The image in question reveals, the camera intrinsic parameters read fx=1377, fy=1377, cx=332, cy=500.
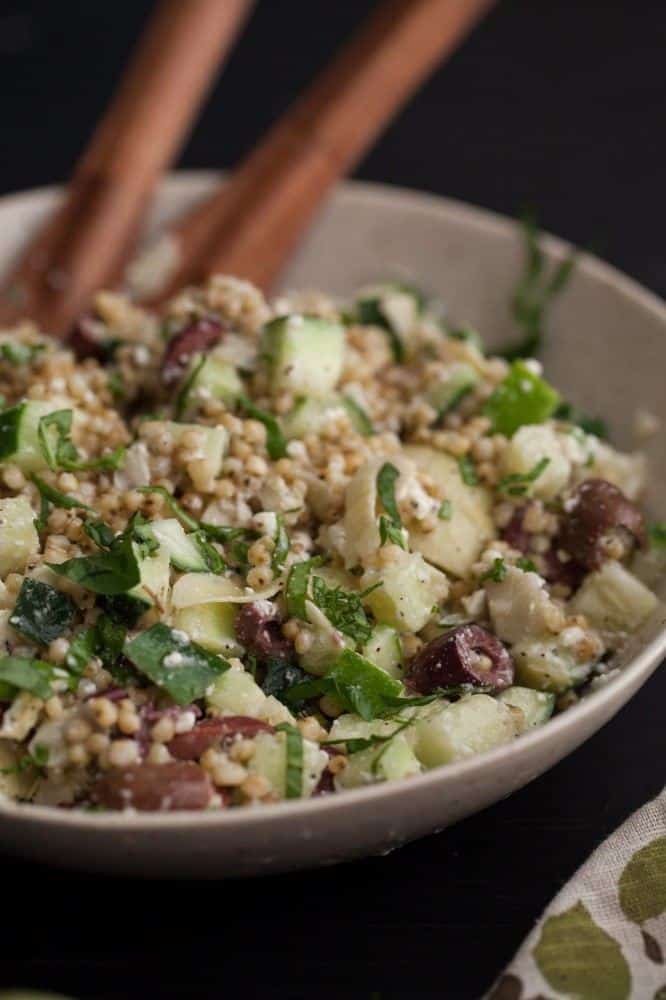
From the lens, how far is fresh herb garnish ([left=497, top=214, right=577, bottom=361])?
4.46 metres

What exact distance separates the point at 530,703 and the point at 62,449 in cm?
131

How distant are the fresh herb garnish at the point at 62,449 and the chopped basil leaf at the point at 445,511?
81cm

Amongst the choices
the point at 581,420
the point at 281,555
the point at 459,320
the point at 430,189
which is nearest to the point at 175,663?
the point at 281,555

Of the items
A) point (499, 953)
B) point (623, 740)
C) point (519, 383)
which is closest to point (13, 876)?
point (499, 953)

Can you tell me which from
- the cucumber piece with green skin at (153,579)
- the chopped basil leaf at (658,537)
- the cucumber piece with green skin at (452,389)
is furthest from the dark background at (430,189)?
the cucumber piece with green skin at (452,389)

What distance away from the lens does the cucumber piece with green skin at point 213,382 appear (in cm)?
365

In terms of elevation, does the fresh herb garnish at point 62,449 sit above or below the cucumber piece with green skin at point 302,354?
below

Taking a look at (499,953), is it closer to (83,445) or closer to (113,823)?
(113,823)

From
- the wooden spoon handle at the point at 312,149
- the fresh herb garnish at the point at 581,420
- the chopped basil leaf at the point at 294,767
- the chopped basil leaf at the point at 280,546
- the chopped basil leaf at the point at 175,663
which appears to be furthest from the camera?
the wooden spoon handle at the point at 312,149

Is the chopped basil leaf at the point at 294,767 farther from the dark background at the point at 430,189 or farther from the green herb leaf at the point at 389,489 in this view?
the green herb leaf at the point at 389,489

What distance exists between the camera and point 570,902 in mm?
2977

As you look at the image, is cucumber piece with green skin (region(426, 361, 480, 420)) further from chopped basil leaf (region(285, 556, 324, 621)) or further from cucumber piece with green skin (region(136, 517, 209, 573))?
cucumber piece with green skin (region(136, 517, 209, 573))

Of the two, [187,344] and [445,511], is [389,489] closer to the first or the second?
[445,511]

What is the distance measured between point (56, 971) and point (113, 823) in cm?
52
